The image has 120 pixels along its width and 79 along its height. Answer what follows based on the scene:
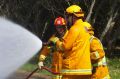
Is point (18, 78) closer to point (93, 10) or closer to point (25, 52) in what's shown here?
point (25, 52)

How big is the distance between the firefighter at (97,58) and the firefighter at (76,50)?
0.18 metres

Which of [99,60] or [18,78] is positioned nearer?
[99,60]

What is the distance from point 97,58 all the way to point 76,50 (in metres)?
0.51

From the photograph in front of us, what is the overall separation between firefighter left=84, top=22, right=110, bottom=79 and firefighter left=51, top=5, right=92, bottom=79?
0.18 metres

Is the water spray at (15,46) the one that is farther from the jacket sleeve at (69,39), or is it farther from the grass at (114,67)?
the grass at (114,67)

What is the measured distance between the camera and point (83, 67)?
24.1 ft

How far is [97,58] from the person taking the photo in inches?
301

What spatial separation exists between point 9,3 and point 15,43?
12.3 m

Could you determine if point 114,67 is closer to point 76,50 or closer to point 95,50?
point 95,50

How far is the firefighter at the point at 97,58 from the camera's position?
760 centimetres

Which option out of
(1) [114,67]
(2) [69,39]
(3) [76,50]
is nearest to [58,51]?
(3) [76,50]

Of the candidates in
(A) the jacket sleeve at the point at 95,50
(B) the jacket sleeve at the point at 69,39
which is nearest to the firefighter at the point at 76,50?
(B) the jacket sleeve at the point at 69,39

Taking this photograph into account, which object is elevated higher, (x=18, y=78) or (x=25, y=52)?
(x=25, y=52)

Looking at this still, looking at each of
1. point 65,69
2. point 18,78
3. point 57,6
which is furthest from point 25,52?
point 57,6
